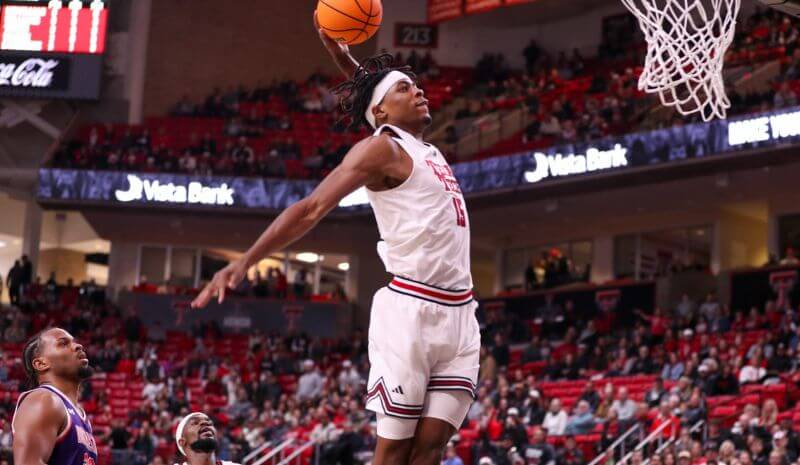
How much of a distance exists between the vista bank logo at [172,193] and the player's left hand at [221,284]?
22.9 metres

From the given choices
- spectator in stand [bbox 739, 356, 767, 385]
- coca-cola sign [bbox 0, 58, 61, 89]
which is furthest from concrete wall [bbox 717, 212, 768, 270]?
coca-cola sign [bbox 0, 58, 61, 89]

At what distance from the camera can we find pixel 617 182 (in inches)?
917

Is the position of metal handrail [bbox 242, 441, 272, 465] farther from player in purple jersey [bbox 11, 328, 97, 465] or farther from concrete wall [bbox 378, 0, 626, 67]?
concrete wall [bbox 378, 0, 626, 67]

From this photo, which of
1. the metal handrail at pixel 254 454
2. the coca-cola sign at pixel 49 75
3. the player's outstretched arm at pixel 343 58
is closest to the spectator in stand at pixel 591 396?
the metal handrail at pixel 254 454

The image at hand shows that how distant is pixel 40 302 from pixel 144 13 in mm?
7816

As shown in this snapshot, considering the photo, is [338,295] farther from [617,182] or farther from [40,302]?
[617,182]

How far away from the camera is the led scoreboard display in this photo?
26.9 meters

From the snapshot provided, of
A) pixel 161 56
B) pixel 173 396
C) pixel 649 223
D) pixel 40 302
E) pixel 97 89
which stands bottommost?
pixel 173 396

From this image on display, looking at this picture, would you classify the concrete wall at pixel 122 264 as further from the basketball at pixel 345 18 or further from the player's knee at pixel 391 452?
the player's knee at pixel 391 452

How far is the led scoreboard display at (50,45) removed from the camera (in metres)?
26.9

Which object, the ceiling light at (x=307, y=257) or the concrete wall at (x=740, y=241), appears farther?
the ceiling light at (x=307, y=257)

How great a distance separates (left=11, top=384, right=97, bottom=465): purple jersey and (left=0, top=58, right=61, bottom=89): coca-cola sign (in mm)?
23049

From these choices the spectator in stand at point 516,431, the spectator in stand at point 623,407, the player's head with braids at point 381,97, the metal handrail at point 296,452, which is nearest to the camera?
the player's head with braids at point 381,97

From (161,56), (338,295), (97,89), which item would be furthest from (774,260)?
(161,56)
